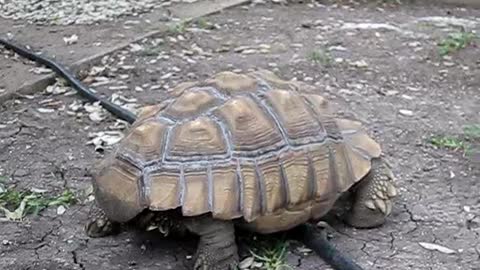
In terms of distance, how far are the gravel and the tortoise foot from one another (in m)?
3.11

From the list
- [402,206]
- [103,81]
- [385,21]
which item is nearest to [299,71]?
[103,81]

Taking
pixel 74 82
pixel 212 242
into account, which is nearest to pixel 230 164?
pixel 212 242

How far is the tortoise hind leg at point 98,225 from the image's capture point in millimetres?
2992

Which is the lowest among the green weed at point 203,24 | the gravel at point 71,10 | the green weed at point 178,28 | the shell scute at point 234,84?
the gravel at point 71,10

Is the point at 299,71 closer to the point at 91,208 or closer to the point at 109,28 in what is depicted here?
the point at 109,28

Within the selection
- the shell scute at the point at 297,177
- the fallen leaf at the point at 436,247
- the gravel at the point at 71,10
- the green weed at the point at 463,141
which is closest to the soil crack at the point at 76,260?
the shell scute at the point at 297,177

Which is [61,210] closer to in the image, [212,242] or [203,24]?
[212,242]

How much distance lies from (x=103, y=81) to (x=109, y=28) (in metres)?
1.14

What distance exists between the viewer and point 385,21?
19.7 feet

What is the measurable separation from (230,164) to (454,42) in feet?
9.79

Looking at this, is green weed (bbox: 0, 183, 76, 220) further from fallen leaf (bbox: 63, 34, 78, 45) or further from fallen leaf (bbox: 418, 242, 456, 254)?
fallen leaf (bbox: 63, 34, 78, 45)

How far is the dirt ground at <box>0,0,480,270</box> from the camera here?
2.94 metres

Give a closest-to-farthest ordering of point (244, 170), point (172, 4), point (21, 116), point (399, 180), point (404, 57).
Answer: point (244, 170) < point (399, 180) < point (21, 116) < point (404, 57) < point (172, 4)

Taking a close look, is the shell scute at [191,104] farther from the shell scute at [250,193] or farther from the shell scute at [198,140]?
the shell scute at [250,193]
